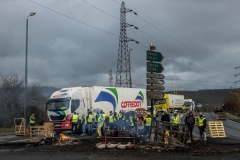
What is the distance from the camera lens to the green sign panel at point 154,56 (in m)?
17.1

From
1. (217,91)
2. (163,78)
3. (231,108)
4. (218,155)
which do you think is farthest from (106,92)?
(217,91)

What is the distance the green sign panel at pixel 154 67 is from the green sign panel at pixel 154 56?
0.67 feet

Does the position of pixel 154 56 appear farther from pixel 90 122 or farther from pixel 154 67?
Result: pixel 90 122

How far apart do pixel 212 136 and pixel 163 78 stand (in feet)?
26.6

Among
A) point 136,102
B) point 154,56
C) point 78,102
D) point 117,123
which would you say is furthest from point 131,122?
point 136,102

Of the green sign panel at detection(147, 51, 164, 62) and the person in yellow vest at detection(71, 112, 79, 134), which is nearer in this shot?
the green sign panel at detection(147, 51, 164, 62)

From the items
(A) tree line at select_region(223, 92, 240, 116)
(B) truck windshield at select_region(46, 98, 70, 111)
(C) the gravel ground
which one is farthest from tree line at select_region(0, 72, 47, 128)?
(A) tree line at select_region(223, 92, 240, 116)

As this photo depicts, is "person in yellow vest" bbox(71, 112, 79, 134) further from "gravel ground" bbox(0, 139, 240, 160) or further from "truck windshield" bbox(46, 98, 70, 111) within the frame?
"gravel ground" bbox(0, 139, 240, 160)

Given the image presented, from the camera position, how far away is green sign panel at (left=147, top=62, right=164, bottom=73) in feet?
56.2

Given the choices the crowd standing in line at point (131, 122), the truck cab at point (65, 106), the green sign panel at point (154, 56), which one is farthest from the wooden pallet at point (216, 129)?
the truck cab at point (65, 106)

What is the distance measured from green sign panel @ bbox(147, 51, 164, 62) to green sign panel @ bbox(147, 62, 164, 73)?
8.0 inches

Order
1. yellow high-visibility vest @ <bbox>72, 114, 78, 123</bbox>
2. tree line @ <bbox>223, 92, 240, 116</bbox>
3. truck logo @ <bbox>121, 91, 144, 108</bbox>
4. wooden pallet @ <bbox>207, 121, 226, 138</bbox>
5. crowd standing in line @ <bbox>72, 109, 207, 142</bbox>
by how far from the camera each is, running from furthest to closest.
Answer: tree line @ <bbox>223, 92, 240, 116</bbox>
truck logo @ <bbox>121, 91, 144, 108</bbox>
yellow high-visibility vest @ <bbox>72, 114, 78, 123</bbox>
wooden pallet @ <bbox>207, 121, 226, 138</bbox>
crowd standing in line @ <bbox>72, 109, 207, 142</bbox>

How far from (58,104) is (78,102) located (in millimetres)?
1526

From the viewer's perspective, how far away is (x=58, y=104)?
27.1m
